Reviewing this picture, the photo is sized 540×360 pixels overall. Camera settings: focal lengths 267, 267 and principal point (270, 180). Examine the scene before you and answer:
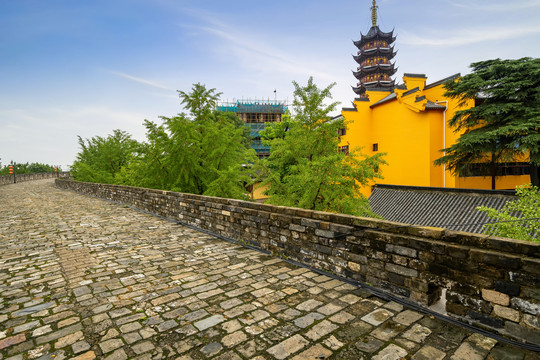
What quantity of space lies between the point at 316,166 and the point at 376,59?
141 ft

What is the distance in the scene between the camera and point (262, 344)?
2432 mm

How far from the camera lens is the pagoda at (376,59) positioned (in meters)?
43.0

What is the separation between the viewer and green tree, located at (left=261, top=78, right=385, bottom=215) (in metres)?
8.62

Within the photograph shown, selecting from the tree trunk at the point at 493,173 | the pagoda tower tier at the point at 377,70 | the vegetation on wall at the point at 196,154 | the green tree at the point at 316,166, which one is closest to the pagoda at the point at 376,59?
the pagoda tower tier at the point at 377,70

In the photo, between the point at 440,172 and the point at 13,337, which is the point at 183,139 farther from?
the point at 440,172

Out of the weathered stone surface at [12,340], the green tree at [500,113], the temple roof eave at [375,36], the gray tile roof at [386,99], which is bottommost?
the weathered stone surface at [12,340]

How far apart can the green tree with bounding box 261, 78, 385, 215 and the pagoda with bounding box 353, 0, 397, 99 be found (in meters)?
34.8

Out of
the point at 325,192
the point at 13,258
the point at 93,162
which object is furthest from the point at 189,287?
the point at 93,162

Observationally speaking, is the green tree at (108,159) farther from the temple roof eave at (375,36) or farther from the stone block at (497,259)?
the temple roof eave at (375,36)

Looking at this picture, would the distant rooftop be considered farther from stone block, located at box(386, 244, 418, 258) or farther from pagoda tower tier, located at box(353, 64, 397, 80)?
stone block, located at box(386, 244, 418, 258)

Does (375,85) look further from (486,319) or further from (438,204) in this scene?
(486,319)

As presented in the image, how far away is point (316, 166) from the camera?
28.5ft

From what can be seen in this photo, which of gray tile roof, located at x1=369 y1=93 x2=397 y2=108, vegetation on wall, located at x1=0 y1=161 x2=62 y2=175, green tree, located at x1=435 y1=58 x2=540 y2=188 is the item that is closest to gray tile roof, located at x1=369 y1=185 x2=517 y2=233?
green tree, located at x1=435 y1=58 x2=540 y2=188

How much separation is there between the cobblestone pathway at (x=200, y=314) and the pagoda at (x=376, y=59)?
44163mm
